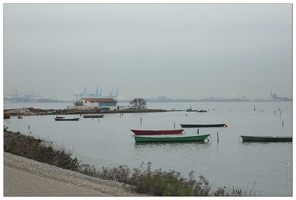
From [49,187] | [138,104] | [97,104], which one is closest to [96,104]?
[97,104]

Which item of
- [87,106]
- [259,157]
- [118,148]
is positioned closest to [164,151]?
[118,148]

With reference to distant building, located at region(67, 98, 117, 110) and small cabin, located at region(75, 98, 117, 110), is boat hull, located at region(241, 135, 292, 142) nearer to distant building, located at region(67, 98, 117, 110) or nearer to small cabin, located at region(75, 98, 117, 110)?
distant building, located at region(67, 98, 117, 110)

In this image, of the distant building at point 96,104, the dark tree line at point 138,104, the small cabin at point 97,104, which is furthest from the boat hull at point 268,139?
the dark tree line at point 138,104

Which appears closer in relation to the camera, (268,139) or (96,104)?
(268,139)

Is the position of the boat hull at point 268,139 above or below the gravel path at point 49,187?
below

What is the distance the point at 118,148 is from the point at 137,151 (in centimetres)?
297

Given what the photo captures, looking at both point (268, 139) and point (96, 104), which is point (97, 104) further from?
point (268, 139)

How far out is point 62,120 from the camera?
2817 inches

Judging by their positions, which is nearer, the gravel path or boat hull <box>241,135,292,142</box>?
the gravel path

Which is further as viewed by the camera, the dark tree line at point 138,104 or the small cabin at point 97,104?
the dark tree line at point 138,104

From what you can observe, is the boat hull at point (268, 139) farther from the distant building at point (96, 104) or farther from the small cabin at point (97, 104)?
the small cabin at point (97, 104)

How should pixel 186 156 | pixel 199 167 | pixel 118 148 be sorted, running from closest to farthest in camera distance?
1. pixel 199 167
2. pixel 186 156
3. pixel 118 148

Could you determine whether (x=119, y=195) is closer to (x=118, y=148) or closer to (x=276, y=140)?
(x=118, y=148)

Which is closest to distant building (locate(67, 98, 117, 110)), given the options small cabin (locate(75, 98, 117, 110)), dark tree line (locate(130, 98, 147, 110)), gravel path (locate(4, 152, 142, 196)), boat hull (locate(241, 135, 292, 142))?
small cabin (locate(75, 98, 117, 110))
